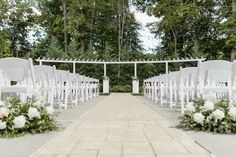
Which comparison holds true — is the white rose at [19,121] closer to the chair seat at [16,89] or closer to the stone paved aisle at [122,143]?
the stone paved aisle at [122,143]

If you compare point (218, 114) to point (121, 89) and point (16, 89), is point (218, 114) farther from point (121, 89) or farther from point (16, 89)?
point (121, 89)

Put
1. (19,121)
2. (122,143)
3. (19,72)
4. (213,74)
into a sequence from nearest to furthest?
(122,143) → (19,121) → (19,72) → (213,74)

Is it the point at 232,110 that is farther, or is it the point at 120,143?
the point at 232,110

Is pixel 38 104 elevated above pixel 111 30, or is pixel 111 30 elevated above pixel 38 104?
pixel 111 30

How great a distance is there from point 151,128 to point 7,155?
6.88 ft

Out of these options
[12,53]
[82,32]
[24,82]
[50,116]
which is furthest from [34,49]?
[50,116]

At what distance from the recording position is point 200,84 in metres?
6.36

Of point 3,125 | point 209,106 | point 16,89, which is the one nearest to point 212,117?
point 209,106

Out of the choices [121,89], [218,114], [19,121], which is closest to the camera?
[19,121]

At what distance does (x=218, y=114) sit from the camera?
14.8 ft

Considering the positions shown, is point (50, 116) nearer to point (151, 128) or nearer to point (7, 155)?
point (151, 128)

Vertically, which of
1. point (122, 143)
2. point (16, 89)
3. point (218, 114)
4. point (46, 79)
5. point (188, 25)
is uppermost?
point (188, 25)

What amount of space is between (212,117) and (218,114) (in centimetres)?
13

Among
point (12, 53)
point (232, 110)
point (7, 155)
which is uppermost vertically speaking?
point (12, 53)
